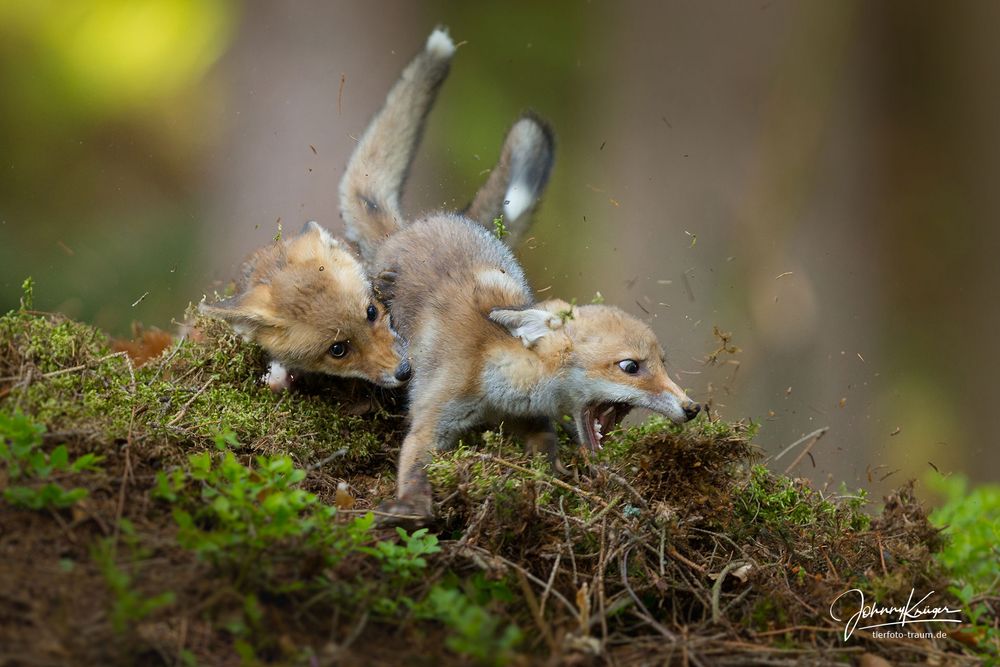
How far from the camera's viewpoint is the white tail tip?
5.26 metres

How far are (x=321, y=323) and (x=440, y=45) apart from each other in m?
2.20

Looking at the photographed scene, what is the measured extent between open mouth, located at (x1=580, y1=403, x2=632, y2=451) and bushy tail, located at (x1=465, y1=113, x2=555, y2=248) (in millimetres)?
1426

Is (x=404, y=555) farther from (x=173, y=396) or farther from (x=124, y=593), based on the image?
(x=173, y=396)

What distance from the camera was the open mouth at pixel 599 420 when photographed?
3.94 metres

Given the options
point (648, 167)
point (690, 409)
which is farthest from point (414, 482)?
point (648, 167)

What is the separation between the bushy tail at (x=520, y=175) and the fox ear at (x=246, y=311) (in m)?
1.61

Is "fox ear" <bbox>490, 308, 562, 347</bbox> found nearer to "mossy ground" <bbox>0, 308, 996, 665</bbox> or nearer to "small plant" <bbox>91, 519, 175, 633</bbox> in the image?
"mossy ground" <bbox>0, 308, 996, 665</bbox>

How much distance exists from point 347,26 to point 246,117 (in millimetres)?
1400

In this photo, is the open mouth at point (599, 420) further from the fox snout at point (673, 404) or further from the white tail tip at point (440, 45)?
the white tail tip at point (440, 45)

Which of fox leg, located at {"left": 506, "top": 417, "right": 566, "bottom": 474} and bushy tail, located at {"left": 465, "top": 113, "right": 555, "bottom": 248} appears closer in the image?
fox leg, located at {"left": 506, "top": 417, "right": 566, "bottom": 474}

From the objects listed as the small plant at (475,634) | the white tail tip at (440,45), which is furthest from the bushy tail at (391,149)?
the small plant at (475,634)
